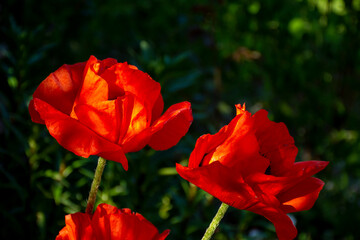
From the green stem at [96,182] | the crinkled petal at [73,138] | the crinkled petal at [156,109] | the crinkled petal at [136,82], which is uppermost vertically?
the crinkled petal at [136,82]

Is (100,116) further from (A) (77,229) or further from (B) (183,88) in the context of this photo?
(B) (183,88)

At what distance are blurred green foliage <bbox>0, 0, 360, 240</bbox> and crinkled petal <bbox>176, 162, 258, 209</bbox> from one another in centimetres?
57

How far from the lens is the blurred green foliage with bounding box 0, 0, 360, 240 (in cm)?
112

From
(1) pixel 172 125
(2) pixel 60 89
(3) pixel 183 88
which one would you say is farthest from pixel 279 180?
(3) pixel 183 88

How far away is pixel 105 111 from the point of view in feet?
1.69

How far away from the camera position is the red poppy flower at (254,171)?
49 cm

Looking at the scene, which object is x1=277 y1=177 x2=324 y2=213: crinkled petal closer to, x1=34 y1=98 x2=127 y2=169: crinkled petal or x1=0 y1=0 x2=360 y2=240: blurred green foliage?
x1=34 y1=98 x2=127 y2=169: crinkled petal

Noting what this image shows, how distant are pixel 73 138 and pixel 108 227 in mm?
102

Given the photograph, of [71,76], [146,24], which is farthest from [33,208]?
[146,24]

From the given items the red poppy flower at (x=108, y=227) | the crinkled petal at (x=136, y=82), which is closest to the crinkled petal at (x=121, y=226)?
the red poppy flower at (x=108, y=227)

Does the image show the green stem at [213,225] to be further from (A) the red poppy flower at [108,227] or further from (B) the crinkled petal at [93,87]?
(B) the crinkled petal at [93,87]

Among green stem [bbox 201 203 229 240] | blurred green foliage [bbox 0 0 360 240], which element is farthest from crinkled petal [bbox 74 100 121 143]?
blurred green foliage [bbox 0 0 360 240]

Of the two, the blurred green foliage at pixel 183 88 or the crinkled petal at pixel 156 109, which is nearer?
the crinkled petal at pixel 156 109

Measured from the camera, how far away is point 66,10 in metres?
2.31
